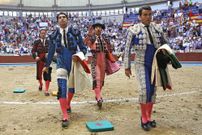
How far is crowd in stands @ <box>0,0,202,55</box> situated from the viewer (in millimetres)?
21312

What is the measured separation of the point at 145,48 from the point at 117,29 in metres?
26.4

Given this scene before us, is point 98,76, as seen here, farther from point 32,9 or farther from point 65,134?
point 32,9

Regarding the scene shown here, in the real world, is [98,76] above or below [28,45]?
below

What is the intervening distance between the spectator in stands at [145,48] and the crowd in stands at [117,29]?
558 inches

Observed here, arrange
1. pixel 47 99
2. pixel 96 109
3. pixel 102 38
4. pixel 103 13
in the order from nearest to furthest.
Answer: pixel 96 109 → pixel 102 38 → pixel 47 99 → pixel 103 13

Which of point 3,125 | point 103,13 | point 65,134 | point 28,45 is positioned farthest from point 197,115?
point 103,13

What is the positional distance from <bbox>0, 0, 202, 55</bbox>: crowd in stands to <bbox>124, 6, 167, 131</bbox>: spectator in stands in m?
14.2

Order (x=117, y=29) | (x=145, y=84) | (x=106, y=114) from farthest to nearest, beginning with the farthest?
1. (x=117, y=29)
2. (x=106, y=114)
3. (x=145, y=84)

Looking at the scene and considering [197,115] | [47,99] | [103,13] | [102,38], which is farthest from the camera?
[103,13]

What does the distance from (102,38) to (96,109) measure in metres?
1.24

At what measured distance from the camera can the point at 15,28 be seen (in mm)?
31469

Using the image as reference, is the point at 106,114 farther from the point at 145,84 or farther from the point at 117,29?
the point at 117,29

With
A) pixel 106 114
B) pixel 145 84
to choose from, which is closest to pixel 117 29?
pixel 106 114

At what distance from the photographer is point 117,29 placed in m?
30.6
